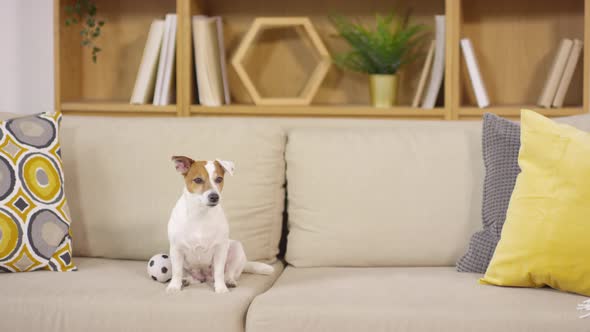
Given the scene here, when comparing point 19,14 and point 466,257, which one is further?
point 19,14

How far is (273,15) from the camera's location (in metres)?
3.26

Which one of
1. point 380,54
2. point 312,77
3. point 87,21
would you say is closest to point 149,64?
point 87,21

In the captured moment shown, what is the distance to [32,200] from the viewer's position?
6.29 feet

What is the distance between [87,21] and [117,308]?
1.88m

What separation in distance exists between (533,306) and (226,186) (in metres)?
0.85

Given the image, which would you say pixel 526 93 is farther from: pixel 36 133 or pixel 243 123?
pixel 36 133

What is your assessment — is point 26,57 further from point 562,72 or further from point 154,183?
point 562,72

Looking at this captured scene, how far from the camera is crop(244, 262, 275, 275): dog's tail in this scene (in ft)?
6.40

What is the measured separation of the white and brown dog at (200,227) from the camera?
174cm

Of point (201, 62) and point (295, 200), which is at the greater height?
point (201, 62)

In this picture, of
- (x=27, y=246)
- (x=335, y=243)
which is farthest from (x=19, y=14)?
(x=335, y=243)

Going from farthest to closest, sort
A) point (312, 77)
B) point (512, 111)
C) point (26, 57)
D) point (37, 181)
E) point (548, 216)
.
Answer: point (26, 57) < point (312, 77) < point (512, 111) < point (37, 181) < point (548, 216)

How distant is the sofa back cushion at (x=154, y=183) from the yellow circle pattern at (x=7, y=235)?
9.2 inches

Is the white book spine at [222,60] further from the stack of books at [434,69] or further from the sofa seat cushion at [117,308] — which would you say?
the sofa seat cushion at [117,308]
